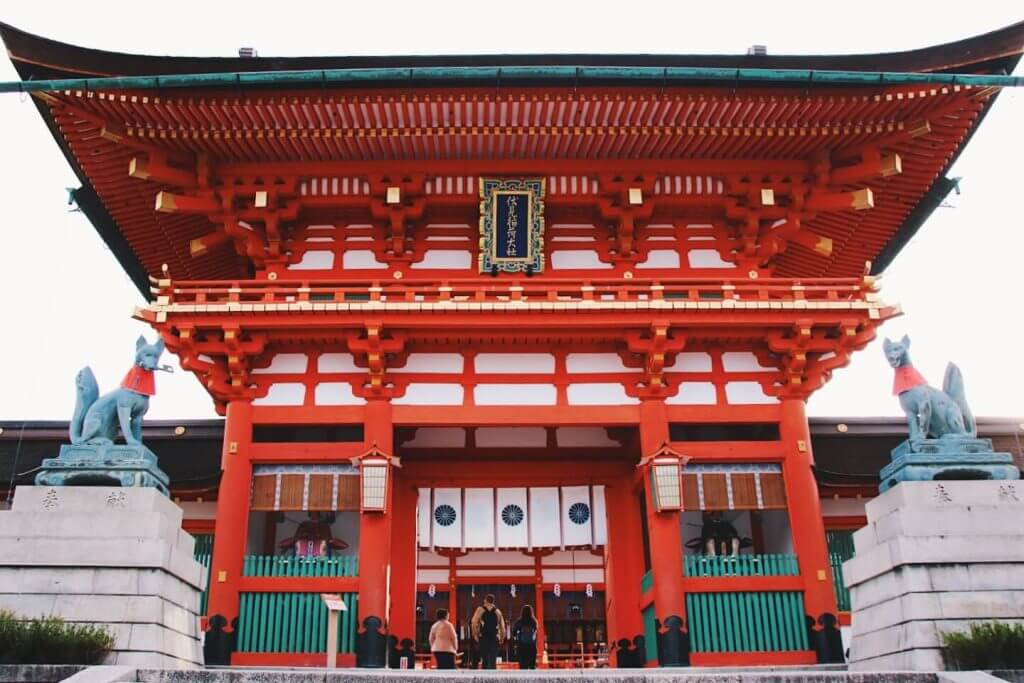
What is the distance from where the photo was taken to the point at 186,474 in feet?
45.6

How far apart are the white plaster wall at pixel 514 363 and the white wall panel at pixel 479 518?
238cm

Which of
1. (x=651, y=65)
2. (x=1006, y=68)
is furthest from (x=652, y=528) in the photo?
(x=1006, y=68)

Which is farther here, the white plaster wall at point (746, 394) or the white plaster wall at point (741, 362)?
the white plaster wall at point (741, 362)

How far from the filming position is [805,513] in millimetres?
11883

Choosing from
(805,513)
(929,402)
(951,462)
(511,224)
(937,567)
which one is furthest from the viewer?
(511,224)

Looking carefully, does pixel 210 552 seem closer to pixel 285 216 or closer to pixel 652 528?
pixel 285 216

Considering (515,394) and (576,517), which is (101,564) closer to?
(515,394)

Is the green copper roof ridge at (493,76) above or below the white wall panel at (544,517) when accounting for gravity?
above

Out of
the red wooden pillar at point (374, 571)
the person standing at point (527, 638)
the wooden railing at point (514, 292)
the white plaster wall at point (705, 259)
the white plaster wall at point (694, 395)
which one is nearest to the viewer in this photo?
the red wooden pillar at point (374, 571)

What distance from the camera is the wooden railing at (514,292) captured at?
1210 cm

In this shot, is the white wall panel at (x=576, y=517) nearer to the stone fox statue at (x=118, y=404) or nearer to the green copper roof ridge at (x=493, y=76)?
the green copper roof ridge at (x=493, y=76)

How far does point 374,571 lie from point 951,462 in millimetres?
6917

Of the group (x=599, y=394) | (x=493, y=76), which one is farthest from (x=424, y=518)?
(x=493, y=76)

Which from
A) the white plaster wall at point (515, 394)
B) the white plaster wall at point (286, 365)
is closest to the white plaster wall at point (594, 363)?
the white plaster wall at point (515, 394)
